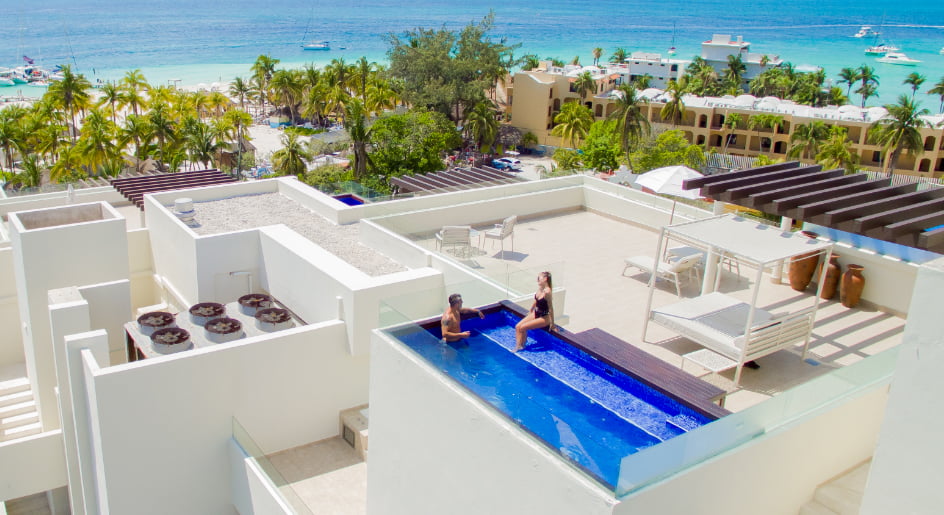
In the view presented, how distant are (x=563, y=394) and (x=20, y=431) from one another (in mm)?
13675

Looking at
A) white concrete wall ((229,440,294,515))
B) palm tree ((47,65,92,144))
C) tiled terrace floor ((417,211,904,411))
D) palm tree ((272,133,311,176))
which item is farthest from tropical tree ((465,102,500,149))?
white concrete wall ((229,440,294,515))

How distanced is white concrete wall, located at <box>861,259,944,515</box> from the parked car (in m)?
54.1

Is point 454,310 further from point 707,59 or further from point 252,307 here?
point 707,59

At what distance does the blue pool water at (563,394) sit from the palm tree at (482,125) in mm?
52964

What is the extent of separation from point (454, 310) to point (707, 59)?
110m

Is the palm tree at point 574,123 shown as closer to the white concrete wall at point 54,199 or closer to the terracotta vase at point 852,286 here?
the white concrete wall at point 54,199

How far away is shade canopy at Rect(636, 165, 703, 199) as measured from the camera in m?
15.1

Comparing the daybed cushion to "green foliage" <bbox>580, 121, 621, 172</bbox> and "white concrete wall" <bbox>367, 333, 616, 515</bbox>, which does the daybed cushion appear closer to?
"white concrete wall" <bbox>367, 333, 616, 515</bbox>

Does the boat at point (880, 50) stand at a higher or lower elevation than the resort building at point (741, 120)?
higher

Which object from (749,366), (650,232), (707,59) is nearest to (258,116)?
(707,59)

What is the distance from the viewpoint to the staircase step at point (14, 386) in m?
17.5

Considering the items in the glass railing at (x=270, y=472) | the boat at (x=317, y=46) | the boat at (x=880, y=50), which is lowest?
the glass railing at (x=270, y=472)

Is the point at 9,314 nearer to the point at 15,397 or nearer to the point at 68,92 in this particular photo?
the point at 15,397

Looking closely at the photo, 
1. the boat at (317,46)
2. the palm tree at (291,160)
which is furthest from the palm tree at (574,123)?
the boat at (317,46)
